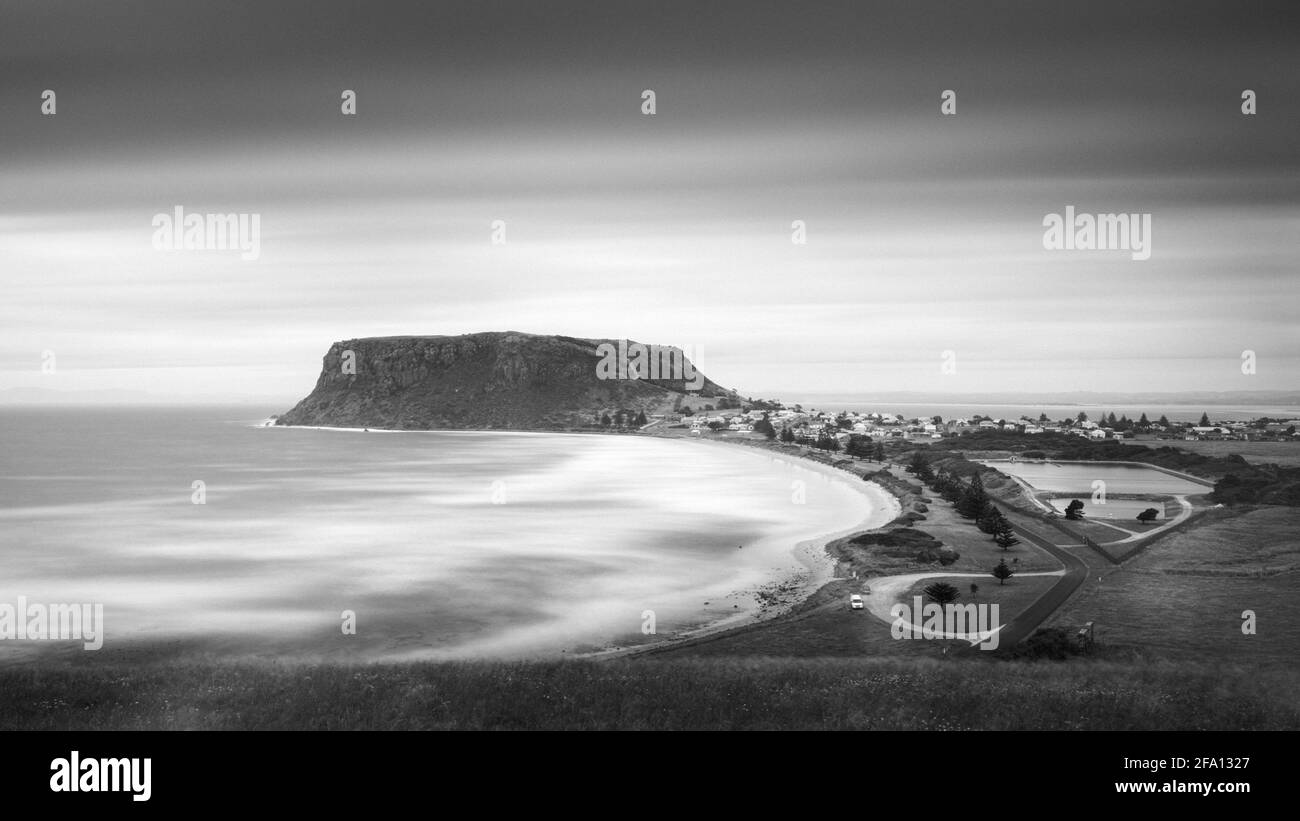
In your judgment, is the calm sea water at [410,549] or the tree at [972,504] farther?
the tree at [972,504]

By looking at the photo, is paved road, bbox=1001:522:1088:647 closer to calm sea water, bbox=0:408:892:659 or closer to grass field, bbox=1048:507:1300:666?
grass field, bbox=1048:507:1300:666

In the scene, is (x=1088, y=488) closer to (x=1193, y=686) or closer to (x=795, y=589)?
(x=795, y=589)

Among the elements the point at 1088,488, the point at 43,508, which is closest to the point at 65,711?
the point at 43,508

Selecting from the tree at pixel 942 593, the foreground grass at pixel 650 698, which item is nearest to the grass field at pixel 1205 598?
the tree at pixel 942 593

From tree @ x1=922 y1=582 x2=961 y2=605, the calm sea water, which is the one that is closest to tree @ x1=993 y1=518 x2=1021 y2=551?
→ the calm sea water

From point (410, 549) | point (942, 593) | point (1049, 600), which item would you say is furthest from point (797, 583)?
point (410, 549)

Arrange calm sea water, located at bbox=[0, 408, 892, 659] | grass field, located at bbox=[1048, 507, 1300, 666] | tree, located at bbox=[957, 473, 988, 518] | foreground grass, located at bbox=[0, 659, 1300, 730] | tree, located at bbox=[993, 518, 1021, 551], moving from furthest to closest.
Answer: tree, located at bbox=[957, 473, 988, 518]
tree, located at bbox=[993, 518, 1021, 551]
calm sea water, located at bbox=[0, 408, 892, 659]
grass field, located at bbox=[1048, 507, 1300, 666]
foreground grass, located at bbox=[0, 659, 1300, 730]

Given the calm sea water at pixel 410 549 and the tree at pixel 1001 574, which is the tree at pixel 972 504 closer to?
the calm sea water at pixel 410 549
